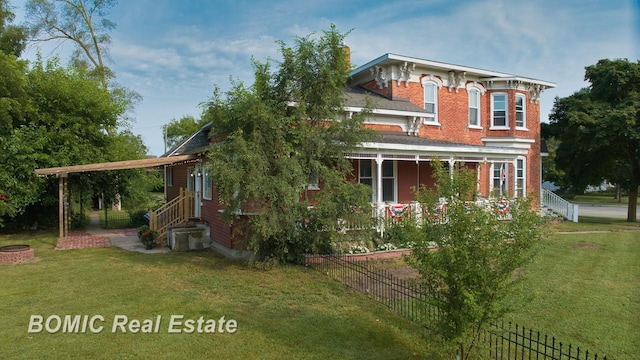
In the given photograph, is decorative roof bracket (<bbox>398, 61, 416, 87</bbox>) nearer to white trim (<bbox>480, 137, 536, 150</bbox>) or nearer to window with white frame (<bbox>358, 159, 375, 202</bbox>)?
window with white frame (<bbox>358, 159, 375, 202</bbox>)

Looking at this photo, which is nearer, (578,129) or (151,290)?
(151,290)

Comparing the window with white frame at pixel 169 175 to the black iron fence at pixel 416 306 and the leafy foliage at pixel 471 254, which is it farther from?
the leafy foliage at pixel 471 254

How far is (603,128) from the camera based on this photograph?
2020cm

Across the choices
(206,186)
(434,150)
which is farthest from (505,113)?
(206,186)

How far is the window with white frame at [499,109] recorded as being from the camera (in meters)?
20.7

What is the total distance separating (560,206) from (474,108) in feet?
26.2

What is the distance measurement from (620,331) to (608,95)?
1986cm

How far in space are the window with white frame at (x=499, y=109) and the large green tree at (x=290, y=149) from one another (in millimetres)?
12463

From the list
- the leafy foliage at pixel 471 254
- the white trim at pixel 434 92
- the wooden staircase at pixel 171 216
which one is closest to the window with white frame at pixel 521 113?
the white trim at pixel 434 92

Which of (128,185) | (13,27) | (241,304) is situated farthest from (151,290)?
(13,27)

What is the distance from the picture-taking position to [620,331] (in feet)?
21.6

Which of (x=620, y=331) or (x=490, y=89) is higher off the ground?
(x=490, y=89)

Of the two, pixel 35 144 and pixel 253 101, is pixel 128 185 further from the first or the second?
pixel 253 101

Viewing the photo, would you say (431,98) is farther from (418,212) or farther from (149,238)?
(418,212)
